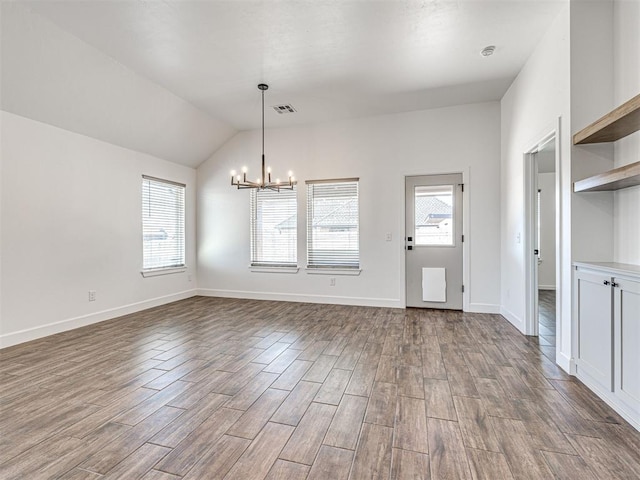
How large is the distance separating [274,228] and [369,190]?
1911 mm

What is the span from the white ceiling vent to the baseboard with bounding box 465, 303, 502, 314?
4.14 m

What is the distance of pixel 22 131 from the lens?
144 inches

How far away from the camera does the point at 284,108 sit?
16.5ft

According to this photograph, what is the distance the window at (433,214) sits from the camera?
5.12m

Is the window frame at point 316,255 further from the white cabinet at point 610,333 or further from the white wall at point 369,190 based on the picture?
the white cabinet at point 610,333

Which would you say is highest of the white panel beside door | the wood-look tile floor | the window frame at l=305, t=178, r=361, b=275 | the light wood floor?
the window frame at l=305, t=178, r=361, b=275

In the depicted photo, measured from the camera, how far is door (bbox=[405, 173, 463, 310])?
5086mm

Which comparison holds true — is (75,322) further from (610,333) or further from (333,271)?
(610,333)

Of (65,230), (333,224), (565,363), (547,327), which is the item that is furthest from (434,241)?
(65,230)

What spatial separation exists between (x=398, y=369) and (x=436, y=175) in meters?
3.36

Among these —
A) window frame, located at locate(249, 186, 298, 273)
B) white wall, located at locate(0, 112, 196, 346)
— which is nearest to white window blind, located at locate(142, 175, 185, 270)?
white wall, located at locate(0, 112, 196, 346)

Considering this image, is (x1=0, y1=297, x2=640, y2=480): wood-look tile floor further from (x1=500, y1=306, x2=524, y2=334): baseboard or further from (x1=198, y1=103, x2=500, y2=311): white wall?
(x1=198, y1=103, x2=500, y2=311): white wall

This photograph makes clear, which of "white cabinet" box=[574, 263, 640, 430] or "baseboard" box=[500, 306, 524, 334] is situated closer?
"white cabinet" box=[574, 263, 640, 430]

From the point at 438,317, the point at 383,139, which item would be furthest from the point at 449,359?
the point at 383,139
